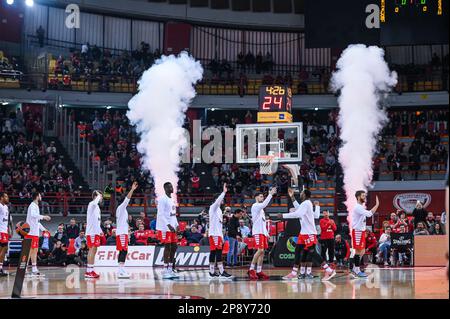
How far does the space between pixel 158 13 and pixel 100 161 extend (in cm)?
1138

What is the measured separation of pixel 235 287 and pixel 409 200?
902 inches

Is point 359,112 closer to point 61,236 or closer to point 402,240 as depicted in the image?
point 402,240

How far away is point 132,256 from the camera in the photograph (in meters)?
26.9

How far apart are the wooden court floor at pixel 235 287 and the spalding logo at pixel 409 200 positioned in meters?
16.3

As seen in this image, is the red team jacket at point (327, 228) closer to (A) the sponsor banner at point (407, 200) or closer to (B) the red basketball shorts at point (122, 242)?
(B) the red basketball shorts at point (122, 242)

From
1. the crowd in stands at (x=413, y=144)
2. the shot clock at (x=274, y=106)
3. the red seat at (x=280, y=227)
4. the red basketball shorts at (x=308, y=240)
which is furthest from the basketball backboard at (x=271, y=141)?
the crowd in stands at (x=413, y=144)

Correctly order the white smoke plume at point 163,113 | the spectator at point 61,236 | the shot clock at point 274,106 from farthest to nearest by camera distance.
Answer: the white smoke plume at point 163,113 → the shot clock at point 274,106 → the spectator at point 61,236

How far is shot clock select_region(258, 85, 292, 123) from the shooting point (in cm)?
2870

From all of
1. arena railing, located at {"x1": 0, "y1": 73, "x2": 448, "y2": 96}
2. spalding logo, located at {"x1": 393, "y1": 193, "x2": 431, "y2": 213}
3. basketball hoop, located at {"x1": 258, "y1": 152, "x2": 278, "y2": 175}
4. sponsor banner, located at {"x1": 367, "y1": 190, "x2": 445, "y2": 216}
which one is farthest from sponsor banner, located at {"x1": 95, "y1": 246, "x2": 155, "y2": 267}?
spalding logo, located at {"x1": 393, "y1": 193, "x2": 431, "y2": 213}

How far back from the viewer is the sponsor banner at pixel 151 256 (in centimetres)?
2617

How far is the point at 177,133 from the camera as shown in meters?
33.1

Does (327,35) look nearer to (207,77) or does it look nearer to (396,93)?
(396,93)

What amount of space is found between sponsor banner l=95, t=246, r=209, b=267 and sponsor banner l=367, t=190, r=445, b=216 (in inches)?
543

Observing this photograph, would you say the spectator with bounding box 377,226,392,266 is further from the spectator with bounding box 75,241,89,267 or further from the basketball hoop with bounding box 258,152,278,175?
the spectator with bounding box 75,241,89,267
